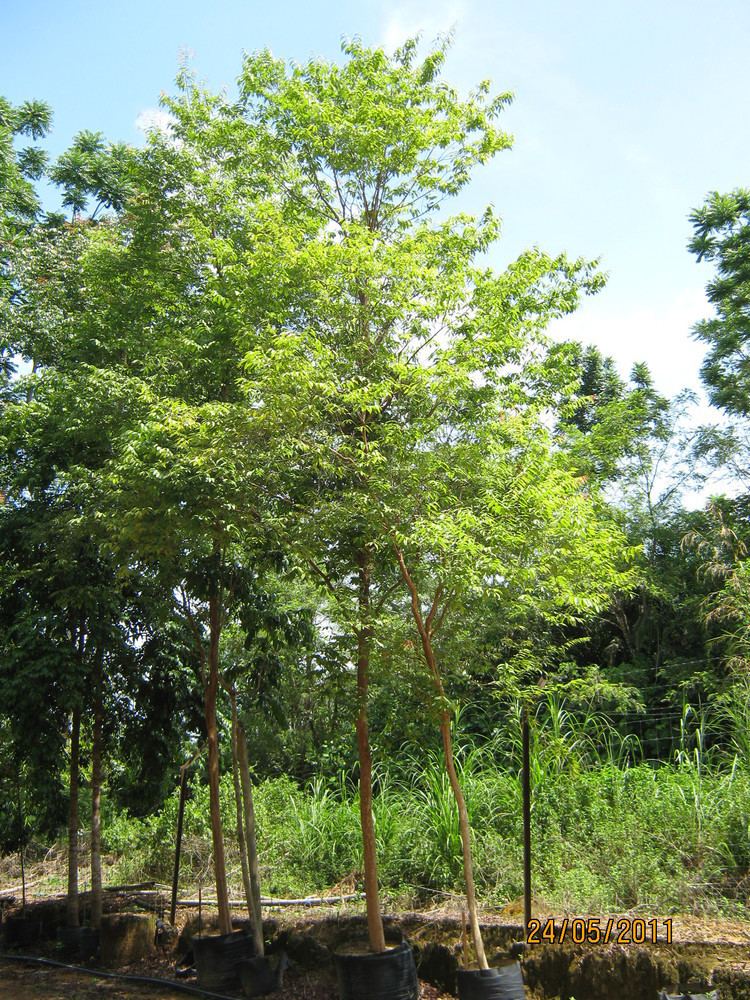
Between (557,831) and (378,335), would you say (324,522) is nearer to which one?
(378,335)

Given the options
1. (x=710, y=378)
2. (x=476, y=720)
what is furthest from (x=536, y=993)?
(x=710, y=378)

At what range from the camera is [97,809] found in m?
7.98

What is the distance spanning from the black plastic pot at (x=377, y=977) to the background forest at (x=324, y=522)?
1.10m

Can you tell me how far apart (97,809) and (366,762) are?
3603mm

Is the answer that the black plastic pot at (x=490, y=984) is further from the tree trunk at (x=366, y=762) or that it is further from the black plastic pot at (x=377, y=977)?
the tree trunk at (x=366, y=762)

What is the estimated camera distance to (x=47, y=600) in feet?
25.4

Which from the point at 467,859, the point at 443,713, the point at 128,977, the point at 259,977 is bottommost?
the point at 128,977

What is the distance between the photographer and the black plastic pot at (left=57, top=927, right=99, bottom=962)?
24.9 feet

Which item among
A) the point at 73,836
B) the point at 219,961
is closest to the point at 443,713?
the point at 219,961

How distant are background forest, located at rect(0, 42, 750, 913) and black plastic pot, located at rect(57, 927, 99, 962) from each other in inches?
31.1

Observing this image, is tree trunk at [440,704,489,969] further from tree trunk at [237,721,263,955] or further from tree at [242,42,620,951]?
tree trunk at [237,721,263,955]

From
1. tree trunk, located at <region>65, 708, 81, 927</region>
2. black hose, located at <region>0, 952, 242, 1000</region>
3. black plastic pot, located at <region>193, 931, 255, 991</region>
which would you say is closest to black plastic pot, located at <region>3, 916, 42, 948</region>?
black hose, located at <region>0, 952, 242, 1000</region>
